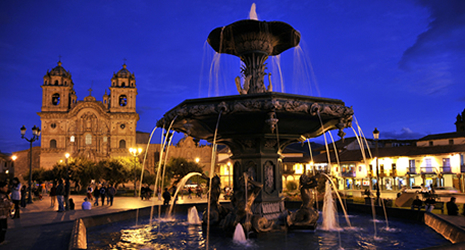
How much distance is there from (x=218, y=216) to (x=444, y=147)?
34624 mm

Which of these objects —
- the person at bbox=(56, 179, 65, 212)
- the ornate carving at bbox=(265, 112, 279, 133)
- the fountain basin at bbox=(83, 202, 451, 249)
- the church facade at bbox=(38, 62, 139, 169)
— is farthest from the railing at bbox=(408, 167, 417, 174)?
the church facade at bbox=(38, 62, 139, 169)

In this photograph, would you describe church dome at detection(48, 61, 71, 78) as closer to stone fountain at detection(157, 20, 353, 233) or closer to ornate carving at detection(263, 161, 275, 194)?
stone fountain at detection(157, 20, 353, 233)

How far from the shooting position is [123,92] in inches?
2628

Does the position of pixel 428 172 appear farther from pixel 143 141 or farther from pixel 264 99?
pixel 143 141

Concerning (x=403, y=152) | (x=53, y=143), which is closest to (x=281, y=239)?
(x=403, y=152)

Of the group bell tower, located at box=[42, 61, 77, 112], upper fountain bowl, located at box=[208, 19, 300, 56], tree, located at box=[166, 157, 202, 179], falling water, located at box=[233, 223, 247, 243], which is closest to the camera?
falling water, located at box=[233, 223, 247, 243]

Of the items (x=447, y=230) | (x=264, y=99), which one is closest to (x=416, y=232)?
(x=447, y=230)

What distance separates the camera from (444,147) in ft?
114

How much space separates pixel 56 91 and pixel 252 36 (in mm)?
67072

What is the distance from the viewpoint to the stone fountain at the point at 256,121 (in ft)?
21.4

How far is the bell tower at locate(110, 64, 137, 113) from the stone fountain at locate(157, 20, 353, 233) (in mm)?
60122

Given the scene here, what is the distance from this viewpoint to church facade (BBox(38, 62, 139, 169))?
63.5 metres

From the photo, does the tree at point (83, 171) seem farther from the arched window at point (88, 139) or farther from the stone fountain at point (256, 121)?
the stone fountain at point (256, 121)

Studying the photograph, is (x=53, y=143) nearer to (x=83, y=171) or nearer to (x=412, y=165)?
(x=83, y=171)
